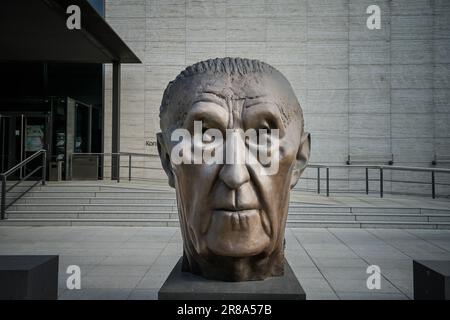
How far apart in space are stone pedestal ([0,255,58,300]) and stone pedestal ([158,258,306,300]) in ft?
3.66

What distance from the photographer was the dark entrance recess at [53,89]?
1091 centimetres

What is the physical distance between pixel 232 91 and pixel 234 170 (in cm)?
56

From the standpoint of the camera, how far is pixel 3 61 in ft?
41.1

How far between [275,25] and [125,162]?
7183 mm

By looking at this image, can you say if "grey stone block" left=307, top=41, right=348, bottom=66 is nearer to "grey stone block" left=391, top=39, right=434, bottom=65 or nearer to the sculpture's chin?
"grey stone block" left=391, top=39, right=434, bottom=65

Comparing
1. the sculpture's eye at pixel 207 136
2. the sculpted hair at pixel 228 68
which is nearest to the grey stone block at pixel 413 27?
the sculpted hair at pixel 228 68

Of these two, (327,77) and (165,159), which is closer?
(165,159)

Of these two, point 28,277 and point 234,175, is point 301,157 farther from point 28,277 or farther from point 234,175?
point 28,277

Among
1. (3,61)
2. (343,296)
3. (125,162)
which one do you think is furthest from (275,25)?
(343,296)

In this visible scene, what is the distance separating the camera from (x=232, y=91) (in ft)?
8.05

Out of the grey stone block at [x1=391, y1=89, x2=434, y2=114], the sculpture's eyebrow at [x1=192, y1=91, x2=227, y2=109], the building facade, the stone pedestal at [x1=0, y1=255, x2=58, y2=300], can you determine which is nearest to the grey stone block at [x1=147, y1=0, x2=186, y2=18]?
the building facade

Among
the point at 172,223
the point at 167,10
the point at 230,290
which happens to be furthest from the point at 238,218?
the point at 167,10

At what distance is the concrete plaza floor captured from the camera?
158 inches

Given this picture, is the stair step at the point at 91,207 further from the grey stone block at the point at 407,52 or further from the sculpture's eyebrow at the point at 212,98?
the grey stone block at the point at 407,52
